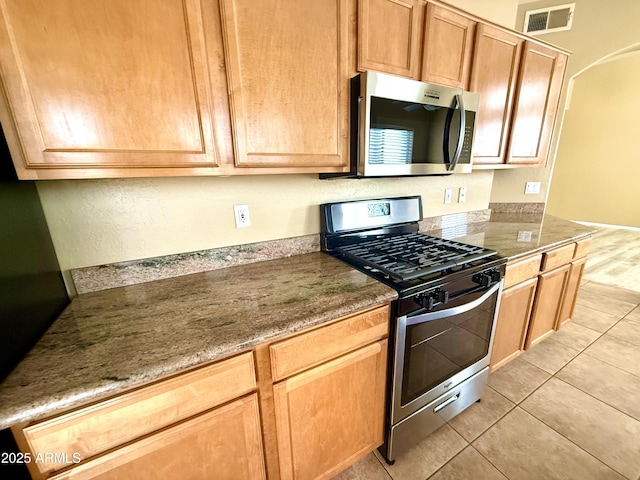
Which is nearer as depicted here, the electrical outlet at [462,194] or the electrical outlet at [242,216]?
the electrical outlet at [242,216]

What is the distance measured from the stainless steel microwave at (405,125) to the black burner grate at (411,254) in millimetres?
413

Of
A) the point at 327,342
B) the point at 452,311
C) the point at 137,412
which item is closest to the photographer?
the point at 137,412

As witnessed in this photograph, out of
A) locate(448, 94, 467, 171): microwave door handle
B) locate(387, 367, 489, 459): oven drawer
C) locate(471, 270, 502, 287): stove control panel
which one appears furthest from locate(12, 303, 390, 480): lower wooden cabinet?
locate(448, 94, 467, 171): microwave door handle

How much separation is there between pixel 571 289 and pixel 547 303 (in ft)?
1.22

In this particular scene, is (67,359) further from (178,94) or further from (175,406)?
(178,94)

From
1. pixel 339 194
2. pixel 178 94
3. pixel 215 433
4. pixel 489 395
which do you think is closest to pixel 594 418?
pixel 489 395

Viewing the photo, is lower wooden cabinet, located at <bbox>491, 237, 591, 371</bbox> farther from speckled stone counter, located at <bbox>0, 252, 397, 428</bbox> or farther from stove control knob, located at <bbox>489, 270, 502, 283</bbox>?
speckled stone counter, located at <bbox>0, 252, 397, 428</bbox>

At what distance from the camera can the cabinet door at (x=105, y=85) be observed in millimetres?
714

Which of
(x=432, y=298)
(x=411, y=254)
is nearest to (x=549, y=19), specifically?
(x=411, y=254)

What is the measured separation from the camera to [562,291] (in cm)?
195

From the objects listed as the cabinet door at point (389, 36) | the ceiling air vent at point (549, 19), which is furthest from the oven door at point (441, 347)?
the ceiling air vent at point (549, 19)

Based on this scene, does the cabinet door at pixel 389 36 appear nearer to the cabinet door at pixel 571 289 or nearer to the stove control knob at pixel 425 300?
the stove control knob at pixel 425 300

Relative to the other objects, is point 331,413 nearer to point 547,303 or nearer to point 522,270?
point 522,270

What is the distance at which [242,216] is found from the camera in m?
1.37
